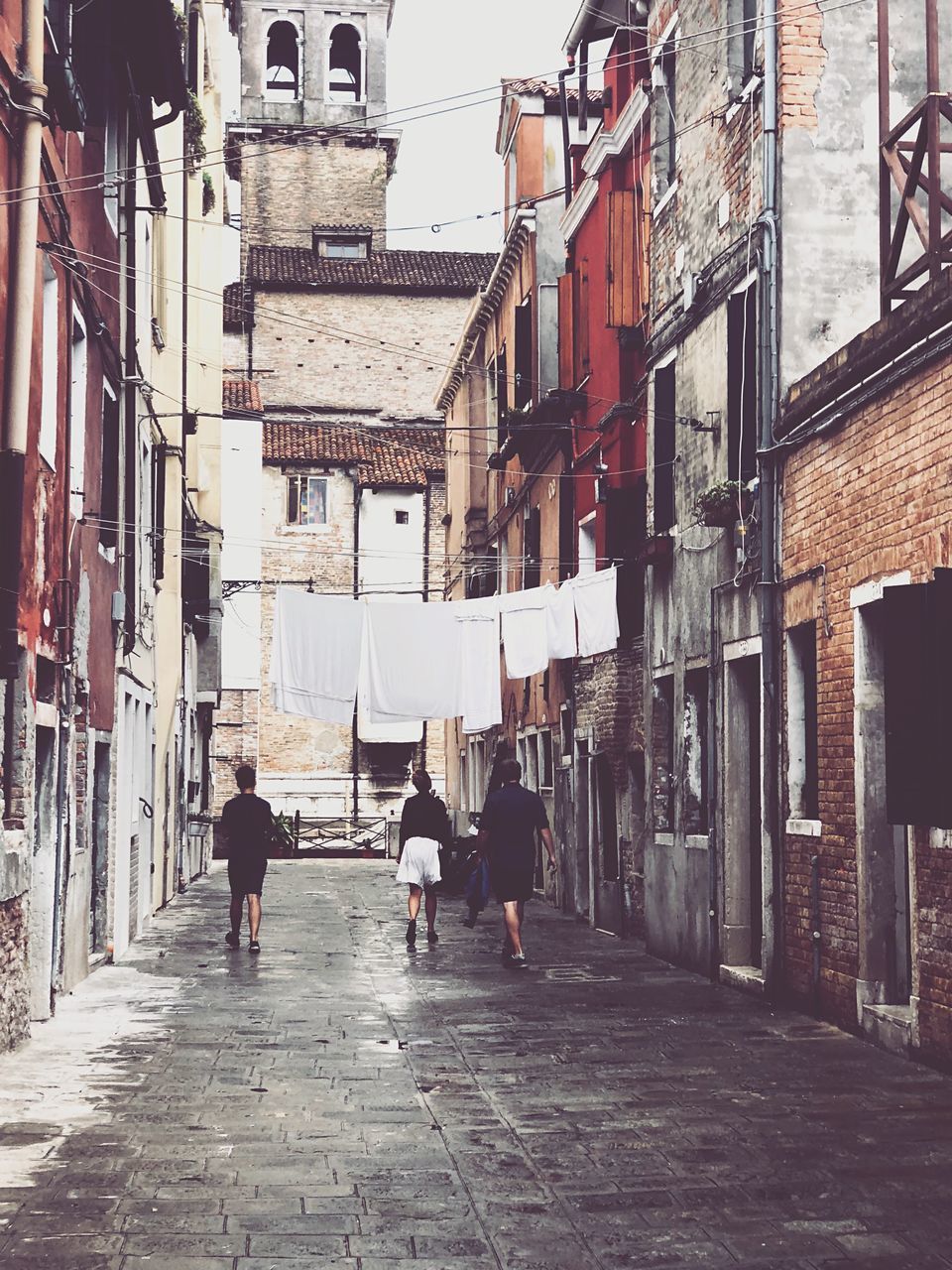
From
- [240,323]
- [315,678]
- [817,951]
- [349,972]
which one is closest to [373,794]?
[240,323]

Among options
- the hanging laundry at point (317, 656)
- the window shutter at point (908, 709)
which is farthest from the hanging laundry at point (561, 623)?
the window shutter at point (908, 709)

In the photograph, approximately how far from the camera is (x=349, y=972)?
14.3 m

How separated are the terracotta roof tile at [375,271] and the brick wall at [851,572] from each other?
1523 inches

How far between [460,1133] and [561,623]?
11789mm

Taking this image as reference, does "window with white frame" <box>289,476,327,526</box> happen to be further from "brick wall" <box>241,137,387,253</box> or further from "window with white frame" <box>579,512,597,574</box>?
"window with white frame" <box>579,512,597,574</box>

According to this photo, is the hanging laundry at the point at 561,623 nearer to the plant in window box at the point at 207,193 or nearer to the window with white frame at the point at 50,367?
the window with white frame at the point at 50,367

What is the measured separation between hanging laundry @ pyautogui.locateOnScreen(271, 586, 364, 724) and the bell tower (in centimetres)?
3482

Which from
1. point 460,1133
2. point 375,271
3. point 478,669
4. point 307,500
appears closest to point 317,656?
point 478,669

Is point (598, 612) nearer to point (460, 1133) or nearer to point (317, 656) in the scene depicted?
point (317, 656)

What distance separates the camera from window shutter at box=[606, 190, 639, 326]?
704 inches

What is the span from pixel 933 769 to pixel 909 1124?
6.28 ft

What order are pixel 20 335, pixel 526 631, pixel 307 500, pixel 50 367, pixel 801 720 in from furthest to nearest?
pixel 307 500
pixel 526 631
pixel 801 720
pixel 50 367
pixel 20 335

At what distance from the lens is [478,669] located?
63.3 ft

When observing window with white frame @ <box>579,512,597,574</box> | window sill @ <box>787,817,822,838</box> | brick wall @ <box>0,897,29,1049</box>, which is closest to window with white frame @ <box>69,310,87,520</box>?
brick wall @ <box>0,897,29,1049</box>
